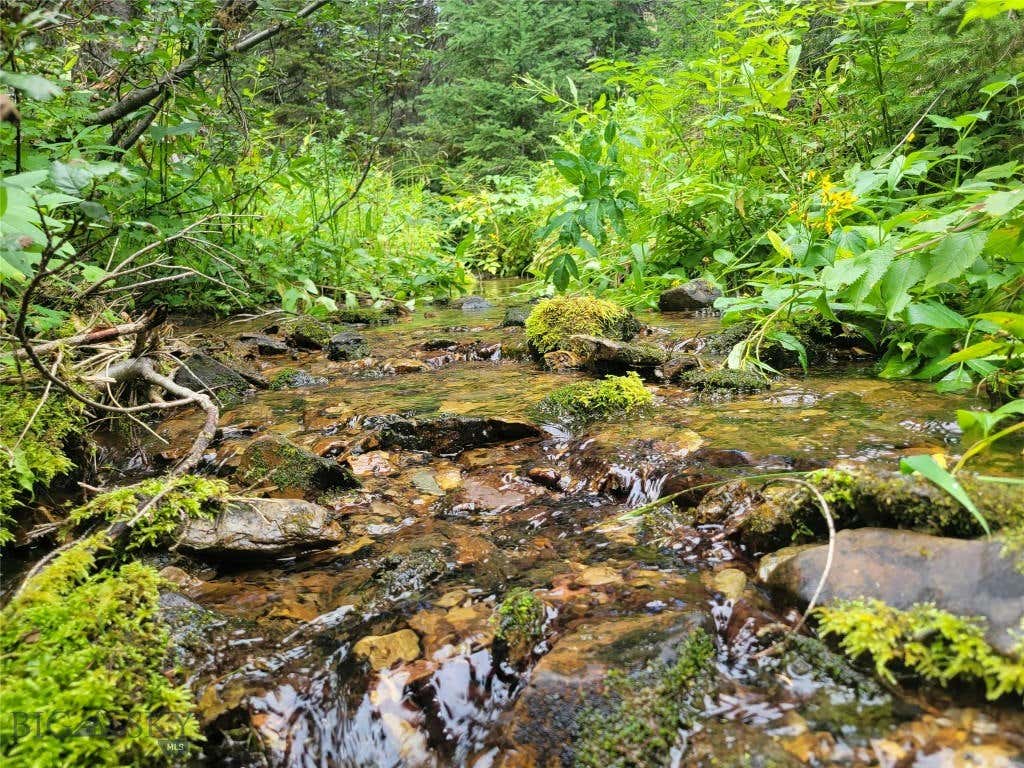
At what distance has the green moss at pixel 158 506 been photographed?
1702mm

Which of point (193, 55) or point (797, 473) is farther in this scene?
point (193, 55)

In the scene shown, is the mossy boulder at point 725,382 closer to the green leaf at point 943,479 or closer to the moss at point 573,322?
the moss at point 573,322

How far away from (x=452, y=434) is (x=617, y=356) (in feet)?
4.01

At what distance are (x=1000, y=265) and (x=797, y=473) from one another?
1399 mm

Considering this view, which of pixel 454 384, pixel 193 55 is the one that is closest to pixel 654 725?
pixel 454 384

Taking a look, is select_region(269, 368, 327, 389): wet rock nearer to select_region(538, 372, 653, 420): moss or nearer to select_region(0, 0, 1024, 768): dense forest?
select_region(0, 0, 1024, 768): dense forest

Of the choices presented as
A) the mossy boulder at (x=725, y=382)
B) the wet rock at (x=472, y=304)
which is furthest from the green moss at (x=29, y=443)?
the wet rock at (x=472, y=304)

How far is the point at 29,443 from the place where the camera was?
2045 mm

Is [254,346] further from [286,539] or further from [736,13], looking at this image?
[736,13]

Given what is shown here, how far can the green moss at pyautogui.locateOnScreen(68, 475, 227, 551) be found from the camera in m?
1.70

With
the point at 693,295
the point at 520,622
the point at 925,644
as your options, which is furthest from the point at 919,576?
the point at 693,295

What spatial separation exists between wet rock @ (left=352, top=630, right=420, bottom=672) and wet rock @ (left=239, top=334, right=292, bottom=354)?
12.0ft

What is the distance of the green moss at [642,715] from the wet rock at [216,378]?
2.80 metres

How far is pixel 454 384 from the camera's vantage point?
12.0 feet
